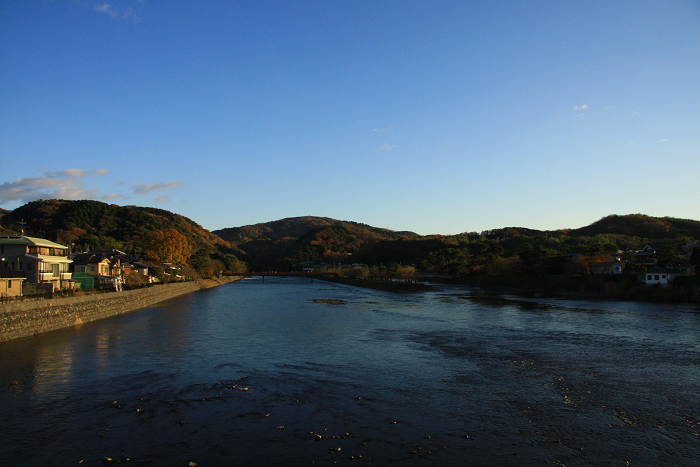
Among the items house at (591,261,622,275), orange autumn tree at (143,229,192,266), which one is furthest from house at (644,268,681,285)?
orange autumn tree at (143,229,192,266)

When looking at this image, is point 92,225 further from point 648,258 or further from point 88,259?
point 648,258

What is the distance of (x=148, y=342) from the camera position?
58.6ft

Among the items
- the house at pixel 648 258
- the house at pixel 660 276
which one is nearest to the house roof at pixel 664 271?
the house at pixel 660 276

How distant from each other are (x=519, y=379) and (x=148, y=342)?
1509 cm

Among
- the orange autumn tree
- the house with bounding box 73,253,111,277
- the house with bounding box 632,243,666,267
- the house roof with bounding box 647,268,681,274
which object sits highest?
the orange autumn tree

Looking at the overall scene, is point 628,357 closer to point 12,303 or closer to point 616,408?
point 616,408

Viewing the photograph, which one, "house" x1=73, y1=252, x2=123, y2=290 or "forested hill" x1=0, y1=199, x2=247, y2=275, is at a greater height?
"forested hill" x1=0, y1=199, x2=247, y2=275

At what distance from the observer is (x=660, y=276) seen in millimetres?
36844

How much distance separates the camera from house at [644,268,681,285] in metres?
36.0

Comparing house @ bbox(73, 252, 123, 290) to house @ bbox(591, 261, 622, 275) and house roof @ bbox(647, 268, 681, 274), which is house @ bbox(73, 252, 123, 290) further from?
house @ bbox(591, 261, 622, 275)

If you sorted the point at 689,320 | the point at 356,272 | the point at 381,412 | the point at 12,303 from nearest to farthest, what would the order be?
1. the point at 381,412
2. the point at 12,303
3. the point at 689,320
4. the point at 356,272

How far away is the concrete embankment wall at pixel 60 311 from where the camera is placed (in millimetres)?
17250

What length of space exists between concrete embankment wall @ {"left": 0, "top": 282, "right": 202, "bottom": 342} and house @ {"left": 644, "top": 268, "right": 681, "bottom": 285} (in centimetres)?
4484

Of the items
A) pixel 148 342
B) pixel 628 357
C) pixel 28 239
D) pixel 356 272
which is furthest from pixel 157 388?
pixel 356 272
